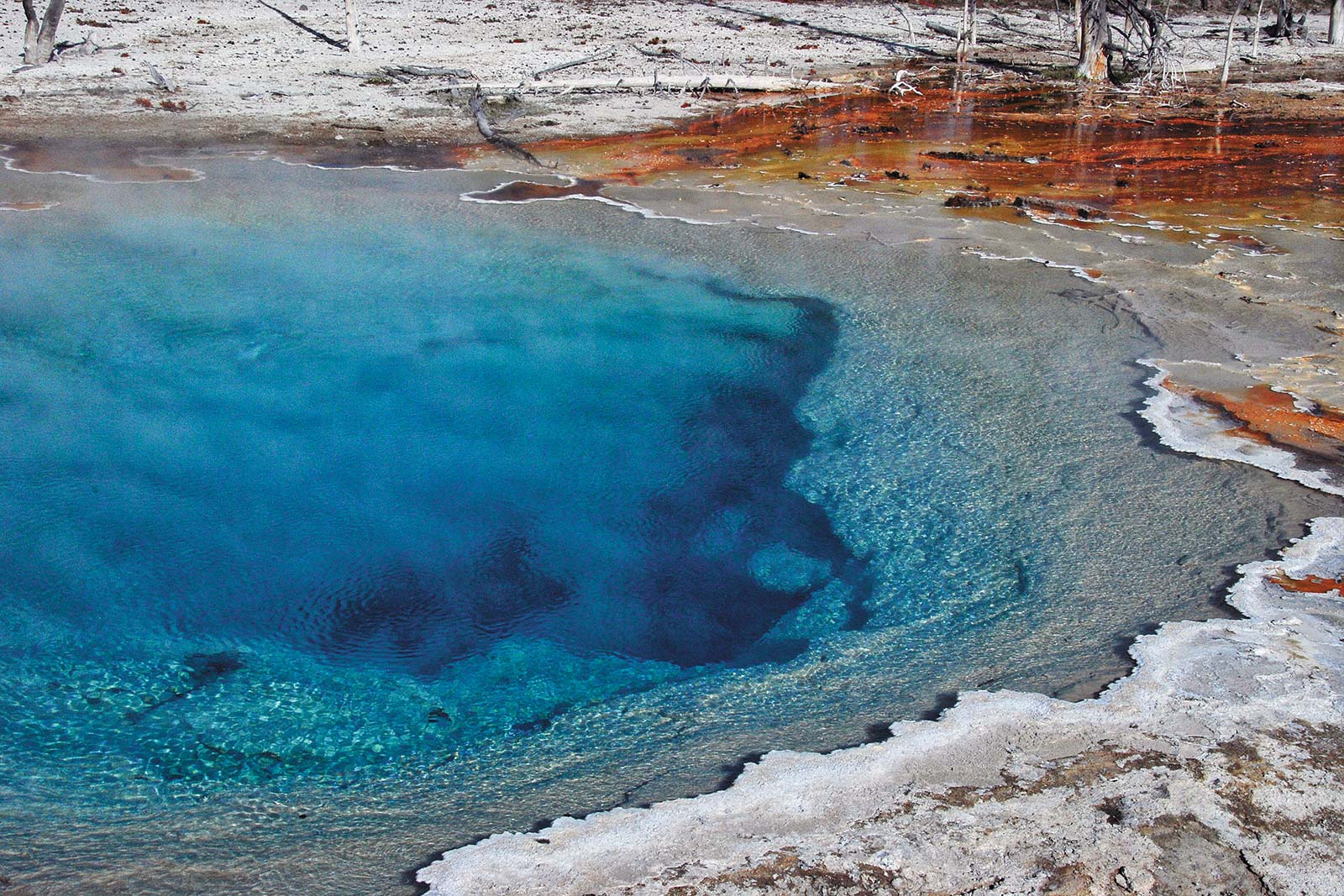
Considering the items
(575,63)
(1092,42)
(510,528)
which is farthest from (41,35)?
(1092,42)

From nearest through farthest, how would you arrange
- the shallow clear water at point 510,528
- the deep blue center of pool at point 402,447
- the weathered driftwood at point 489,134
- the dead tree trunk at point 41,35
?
the shallow clear water at point 510,528
the deep blue center of pool at point 402,447
the weathered driftwood at point 489,134
the dead tree trunk at point 41,35

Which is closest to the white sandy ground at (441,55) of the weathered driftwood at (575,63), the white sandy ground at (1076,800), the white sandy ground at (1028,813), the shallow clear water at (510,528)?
the weathered driftwood at (575,63)

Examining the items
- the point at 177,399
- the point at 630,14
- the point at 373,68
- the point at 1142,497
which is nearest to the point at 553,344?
the point at 177,399

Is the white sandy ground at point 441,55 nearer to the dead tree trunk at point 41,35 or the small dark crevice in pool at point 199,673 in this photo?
the dead tree trunk at point 41,35

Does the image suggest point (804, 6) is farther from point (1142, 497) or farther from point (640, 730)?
point (640, 730)

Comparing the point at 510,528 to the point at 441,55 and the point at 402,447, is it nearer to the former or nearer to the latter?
the point at 402,447

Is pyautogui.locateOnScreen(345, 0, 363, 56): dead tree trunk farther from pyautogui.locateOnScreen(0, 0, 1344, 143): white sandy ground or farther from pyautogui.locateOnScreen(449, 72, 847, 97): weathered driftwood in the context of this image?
pyautogui.locateOnScreen(449, 72, 847, 97): weathered driftwood
